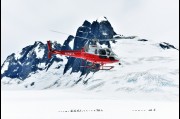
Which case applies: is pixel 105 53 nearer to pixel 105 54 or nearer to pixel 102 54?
pixel 105 54

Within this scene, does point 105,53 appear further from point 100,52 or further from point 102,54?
point 100,52

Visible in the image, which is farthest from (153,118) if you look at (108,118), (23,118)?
(23,118)

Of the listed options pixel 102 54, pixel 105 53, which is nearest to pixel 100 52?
pixel 102 54

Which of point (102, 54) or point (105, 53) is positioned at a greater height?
point (105, 53)

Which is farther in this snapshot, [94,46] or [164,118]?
[164,118]

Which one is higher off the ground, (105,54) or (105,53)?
(105,53)

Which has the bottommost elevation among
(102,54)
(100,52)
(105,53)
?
(102,54)

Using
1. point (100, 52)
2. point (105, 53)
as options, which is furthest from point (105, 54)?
point (100, 52)

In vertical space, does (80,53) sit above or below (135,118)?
above

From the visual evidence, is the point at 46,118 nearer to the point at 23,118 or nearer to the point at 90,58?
the point at 23,118

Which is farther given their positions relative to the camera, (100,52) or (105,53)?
(105,53)

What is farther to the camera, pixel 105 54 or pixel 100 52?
pixel 105 54
